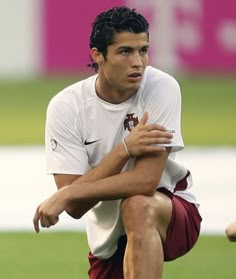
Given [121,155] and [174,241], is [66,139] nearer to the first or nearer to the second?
[121,155]

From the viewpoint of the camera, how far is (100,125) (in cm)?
741

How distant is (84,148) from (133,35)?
65 cm

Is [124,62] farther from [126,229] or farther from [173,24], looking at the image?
[173,24]

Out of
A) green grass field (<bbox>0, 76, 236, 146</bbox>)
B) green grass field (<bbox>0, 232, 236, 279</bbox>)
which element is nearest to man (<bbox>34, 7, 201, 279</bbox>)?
green grass field (<bbox>0, 232, 236, 279</bbox>)

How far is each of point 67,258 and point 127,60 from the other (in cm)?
232

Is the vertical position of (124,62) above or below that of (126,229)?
above

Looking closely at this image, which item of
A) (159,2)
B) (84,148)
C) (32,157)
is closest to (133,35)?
(84,148)

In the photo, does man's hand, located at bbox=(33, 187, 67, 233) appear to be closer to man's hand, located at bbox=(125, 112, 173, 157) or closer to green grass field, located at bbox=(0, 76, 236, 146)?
man's hand, located at bbox=(125, 112, 173, 157)

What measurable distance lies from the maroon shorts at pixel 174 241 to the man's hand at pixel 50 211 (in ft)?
1.64

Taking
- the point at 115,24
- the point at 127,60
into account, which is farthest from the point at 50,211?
the point at 115,24

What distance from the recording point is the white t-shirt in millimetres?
7371

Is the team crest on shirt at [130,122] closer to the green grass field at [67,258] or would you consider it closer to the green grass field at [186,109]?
the green grass field at [67,258]

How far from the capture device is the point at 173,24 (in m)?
21.4

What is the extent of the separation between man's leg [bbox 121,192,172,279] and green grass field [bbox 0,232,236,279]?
1601 mm
